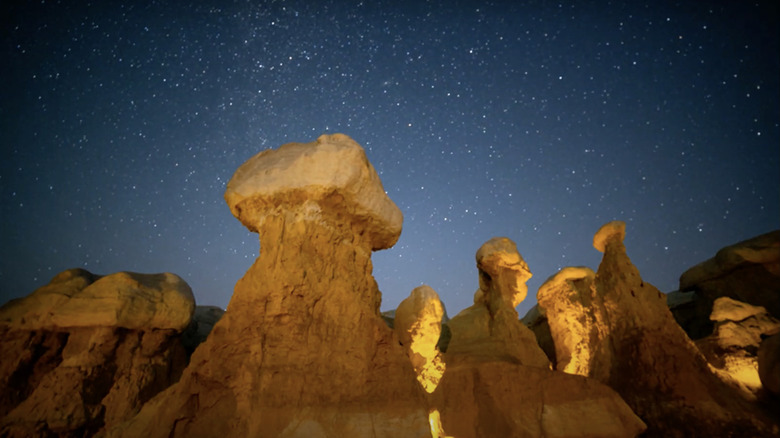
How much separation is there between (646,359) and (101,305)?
46.8 ft

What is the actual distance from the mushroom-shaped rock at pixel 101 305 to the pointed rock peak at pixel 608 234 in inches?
510

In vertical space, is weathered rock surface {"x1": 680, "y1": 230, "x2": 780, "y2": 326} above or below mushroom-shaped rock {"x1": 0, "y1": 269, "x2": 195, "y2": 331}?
above

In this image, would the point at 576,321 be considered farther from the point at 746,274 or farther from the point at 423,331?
the point at 746,274

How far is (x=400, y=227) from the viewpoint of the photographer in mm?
7230

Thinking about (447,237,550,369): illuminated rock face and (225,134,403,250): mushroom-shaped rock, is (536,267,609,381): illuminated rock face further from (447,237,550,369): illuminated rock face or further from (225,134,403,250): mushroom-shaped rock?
(225,134,403,250): mushroom-shaped rock

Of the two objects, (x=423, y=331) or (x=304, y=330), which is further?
(x=423, y=331)

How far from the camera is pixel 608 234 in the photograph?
10492mm

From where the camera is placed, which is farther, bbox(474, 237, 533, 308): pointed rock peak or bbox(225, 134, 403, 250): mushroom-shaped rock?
bbox(474, 237, 533, 308): pointed rock peak

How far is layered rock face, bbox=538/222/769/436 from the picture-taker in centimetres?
732

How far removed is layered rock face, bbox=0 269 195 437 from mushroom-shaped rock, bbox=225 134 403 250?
6.26 meters

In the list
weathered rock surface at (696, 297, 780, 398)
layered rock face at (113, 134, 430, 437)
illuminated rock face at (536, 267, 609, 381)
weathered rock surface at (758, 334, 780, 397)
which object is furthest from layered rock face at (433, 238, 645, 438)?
weathered rock surface at (696, 297, 780, 398)

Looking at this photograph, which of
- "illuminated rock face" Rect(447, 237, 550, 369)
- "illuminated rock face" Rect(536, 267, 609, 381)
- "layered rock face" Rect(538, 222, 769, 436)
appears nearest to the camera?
"layered rock face" Rect(538, 222, 769, 436)

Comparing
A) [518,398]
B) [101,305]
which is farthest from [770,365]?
[101,305]

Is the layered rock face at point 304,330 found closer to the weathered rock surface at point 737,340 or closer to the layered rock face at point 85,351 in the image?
the layered rock face at point 85,351
